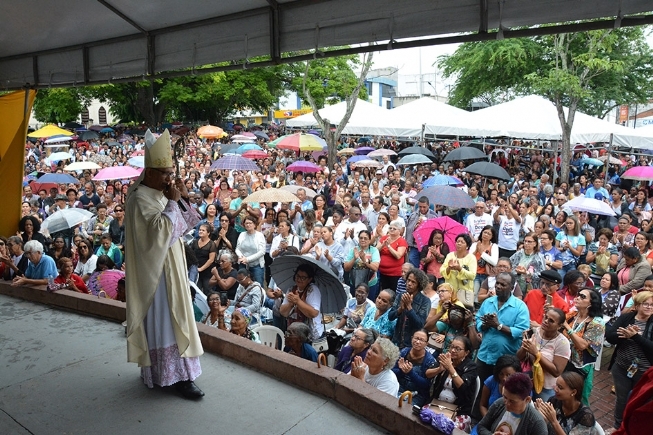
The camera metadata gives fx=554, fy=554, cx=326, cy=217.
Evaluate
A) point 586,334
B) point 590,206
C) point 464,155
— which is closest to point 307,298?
point 586,334

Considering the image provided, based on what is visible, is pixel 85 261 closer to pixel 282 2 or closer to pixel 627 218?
pixel 282 2

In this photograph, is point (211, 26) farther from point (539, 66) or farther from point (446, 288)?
point (539, 66)

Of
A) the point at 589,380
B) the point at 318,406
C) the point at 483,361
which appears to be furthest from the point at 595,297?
the point at 318,406

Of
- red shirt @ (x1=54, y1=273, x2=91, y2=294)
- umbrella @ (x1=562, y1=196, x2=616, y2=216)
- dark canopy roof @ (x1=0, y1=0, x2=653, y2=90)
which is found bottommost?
red shirt @ (x1=54, y1=273, x2=91, y2=294)

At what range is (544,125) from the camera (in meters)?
15.3

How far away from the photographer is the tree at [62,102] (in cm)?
3681

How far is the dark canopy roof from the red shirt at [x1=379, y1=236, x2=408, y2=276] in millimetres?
3818

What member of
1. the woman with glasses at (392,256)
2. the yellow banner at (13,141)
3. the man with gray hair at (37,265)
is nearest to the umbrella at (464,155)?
the woman with glasses at (392,256)

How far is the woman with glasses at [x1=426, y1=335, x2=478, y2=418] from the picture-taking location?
4484mm

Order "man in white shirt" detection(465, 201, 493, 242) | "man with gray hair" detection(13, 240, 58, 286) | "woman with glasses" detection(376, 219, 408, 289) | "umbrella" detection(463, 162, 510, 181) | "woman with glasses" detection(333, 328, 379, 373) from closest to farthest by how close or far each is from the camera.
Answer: "woman with glasses" detection(333, 328, 379, 373), "man with gray hair" detection(13, 240, 58, 286), "woman with glasses" detection(376, 219, 408, 289), "man in white shirt" detection(465, 201, 493, 242), "umbrella" detection(463, 162, 510, 181)

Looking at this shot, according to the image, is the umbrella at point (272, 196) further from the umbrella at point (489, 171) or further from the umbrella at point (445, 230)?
the umbrella at point (489, 171)

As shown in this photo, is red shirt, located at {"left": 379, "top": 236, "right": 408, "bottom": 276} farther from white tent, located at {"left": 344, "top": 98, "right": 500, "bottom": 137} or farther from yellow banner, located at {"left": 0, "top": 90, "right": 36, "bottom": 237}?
white tent, located at {"left": 344, "top": 98, "right": 500, "bottom": 137}

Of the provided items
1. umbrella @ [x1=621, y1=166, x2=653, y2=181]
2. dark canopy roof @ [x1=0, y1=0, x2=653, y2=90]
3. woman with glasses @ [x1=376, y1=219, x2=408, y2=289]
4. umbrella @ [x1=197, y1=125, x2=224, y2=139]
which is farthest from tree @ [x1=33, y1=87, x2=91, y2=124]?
woman with glasses @ [x1=376, y1=219, x2=408, y2=289]

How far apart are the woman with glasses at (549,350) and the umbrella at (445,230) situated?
2.76m
